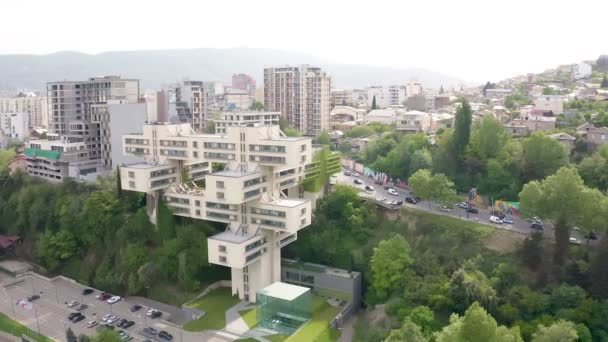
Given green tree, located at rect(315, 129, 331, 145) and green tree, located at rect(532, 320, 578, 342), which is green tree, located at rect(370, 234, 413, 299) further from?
green tree, located at rect(315, 129, 331, 145)

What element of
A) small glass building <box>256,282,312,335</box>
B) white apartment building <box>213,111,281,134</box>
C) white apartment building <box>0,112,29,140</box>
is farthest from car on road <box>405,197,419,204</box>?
white apartment building <box>0,112,29,140</box>

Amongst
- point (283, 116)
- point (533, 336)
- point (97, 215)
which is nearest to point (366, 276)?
point (533, 336)

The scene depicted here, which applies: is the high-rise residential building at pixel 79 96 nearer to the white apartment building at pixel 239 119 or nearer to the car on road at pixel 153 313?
the white apartment building at pixel 239 119

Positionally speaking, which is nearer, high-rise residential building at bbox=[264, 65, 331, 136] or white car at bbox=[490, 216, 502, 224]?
white car at bbox=[490, 216, 502, 224]

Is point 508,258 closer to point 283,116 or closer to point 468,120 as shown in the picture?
point 468,120

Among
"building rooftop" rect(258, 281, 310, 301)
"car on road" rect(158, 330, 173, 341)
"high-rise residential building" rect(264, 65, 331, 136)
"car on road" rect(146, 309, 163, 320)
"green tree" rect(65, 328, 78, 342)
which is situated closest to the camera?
"building rooftop" rect(258, 281, 310, 301)

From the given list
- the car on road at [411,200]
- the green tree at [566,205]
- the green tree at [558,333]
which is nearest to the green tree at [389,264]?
the car on road at [411,200]
